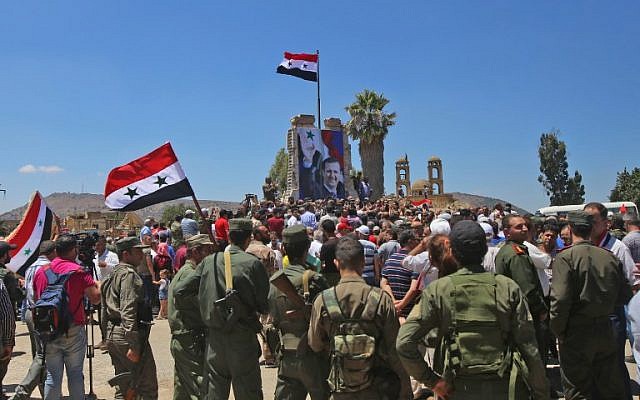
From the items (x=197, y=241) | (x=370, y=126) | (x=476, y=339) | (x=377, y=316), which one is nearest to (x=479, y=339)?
(x=476, y=339)

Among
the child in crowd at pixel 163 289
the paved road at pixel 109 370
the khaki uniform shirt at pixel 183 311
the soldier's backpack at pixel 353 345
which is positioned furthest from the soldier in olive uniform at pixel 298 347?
the child in crowd at pixel 163 289

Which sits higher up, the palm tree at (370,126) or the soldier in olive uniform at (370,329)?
the palm tree at (370,126)

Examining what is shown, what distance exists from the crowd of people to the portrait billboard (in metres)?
27.4

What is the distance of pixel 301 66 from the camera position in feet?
114

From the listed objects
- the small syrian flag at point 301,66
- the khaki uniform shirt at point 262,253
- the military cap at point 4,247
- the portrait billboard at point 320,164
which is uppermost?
the small syrian flag at point 301,66

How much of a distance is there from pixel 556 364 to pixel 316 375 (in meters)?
4.52

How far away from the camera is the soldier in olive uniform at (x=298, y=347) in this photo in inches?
169

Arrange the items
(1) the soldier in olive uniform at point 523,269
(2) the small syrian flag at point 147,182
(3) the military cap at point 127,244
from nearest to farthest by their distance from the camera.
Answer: (1) the soldier in olive uniform at point 523,269, (2) the small syrian flag at point 147,182, (3) the military cap at point 127,244

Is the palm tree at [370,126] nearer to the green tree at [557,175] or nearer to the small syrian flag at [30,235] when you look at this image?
the green tree at [557,175]

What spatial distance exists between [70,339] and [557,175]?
5655 centimetres

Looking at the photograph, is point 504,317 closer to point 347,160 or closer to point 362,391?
point 362,391

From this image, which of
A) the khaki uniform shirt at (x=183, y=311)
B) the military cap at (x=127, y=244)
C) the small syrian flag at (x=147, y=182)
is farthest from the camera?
the military cap at (x=127, y=244)

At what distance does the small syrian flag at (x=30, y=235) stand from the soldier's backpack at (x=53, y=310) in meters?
1.88

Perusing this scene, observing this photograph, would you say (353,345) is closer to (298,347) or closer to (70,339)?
(298,347)
